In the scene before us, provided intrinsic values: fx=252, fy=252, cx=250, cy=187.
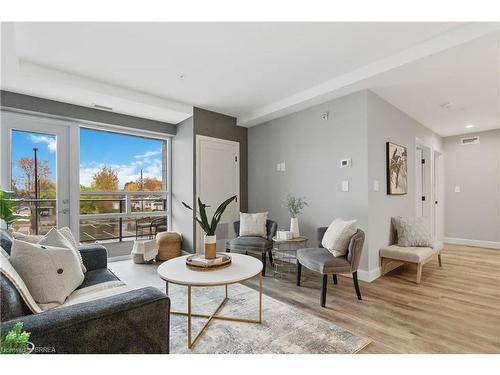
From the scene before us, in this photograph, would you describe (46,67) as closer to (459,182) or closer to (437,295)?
(437,295)

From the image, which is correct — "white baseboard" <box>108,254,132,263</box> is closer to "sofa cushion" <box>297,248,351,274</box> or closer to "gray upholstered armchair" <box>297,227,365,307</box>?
"sofa cushion" <box>297,248,351,274</box>

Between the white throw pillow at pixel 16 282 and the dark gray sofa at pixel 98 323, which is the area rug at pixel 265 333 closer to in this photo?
the dark gray sofa at pixel 98 323

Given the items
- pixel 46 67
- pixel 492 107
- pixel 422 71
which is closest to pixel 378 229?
pixel 422 71

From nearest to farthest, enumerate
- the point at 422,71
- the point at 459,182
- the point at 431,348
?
the point at 431,348 → the point at 422,71 → the point at 459,182

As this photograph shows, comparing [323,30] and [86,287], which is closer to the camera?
[86,287]

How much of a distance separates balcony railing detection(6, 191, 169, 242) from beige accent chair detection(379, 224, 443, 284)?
357 centimetres

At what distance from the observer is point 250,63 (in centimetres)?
271

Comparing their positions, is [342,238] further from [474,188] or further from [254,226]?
[474,188]

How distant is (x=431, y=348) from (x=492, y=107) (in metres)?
3.91

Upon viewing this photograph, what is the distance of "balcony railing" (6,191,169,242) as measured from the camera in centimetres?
337

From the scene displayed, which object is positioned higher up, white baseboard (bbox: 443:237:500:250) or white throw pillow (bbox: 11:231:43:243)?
white throw pillow (bbox: 11:231:43:243)

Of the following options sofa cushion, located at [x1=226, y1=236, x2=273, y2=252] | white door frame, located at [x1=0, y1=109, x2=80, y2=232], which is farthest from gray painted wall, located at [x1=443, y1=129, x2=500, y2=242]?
white door frame, located at [x1=0, y1=109, x2=80, y2=232]
